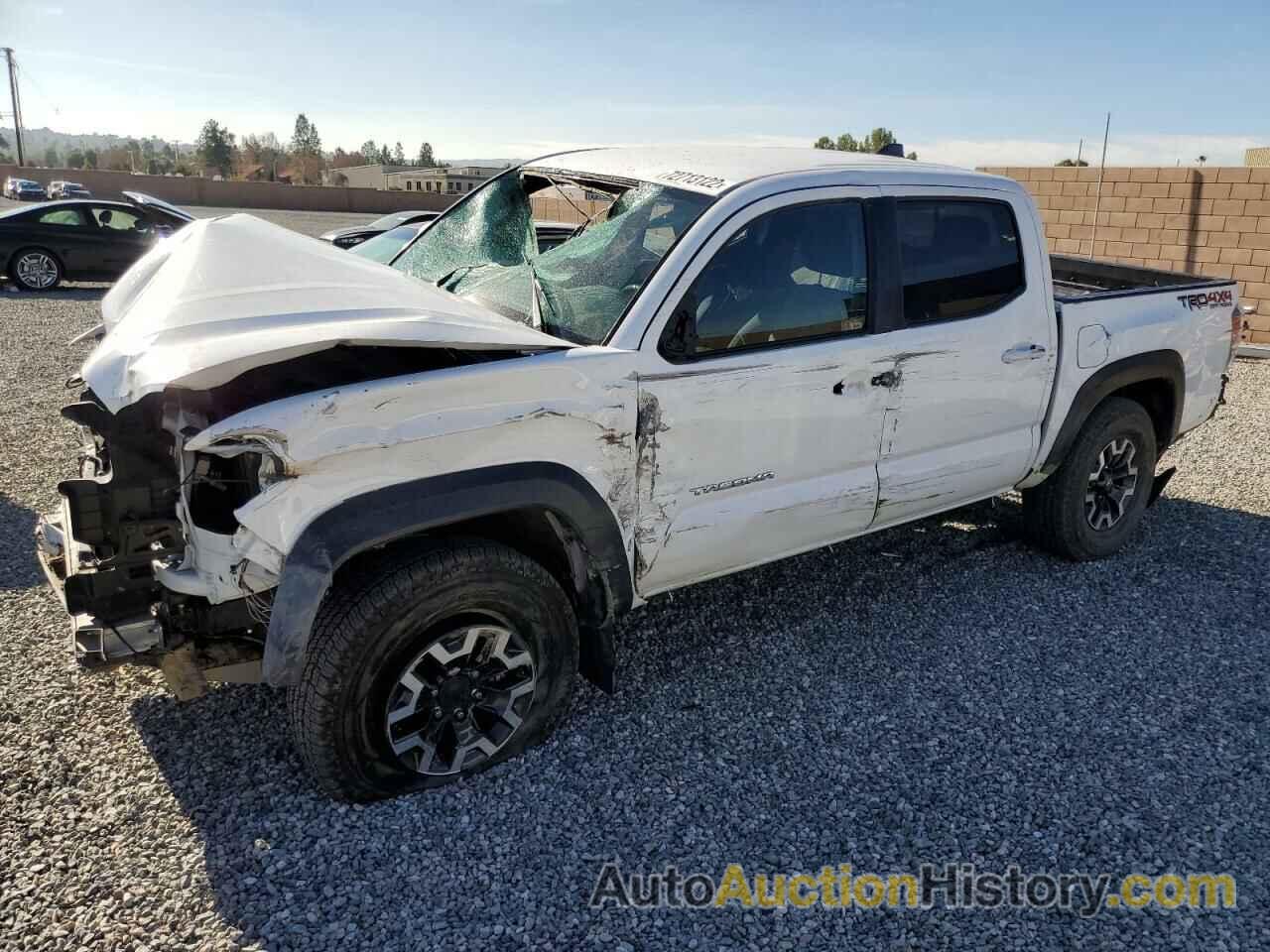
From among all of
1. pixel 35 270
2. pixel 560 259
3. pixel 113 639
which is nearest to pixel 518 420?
pixel 560 259

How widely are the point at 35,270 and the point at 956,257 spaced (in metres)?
14.7

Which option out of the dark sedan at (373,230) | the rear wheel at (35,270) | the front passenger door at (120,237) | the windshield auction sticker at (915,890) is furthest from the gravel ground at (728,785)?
the rear wheel at (35,270)

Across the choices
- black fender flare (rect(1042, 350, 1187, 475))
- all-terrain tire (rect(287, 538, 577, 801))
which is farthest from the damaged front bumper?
black fender flare (rect(1042, 350, 1187, 475))

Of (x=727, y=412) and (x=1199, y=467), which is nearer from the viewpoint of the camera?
(x=727, y=412)

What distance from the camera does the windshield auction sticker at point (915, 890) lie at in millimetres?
2795

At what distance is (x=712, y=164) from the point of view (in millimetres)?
3875

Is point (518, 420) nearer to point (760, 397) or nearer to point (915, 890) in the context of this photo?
point (760, 397)

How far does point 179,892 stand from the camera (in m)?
2.72

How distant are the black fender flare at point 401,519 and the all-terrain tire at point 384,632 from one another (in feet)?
0.36

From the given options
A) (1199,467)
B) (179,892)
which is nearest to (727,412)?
(179,892)

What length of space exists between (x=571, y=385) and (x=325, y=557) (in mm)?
936

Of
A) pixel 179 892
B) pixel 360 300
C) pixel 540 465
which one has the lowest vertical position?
pixel 179 892

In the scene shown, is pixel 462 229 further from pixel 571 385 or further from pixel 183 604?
pixel 183 604

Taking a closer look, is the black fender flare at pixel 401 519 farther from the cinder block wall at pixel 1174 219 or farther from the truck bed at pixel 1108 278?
the cinder block wall at pixel 1174 219
